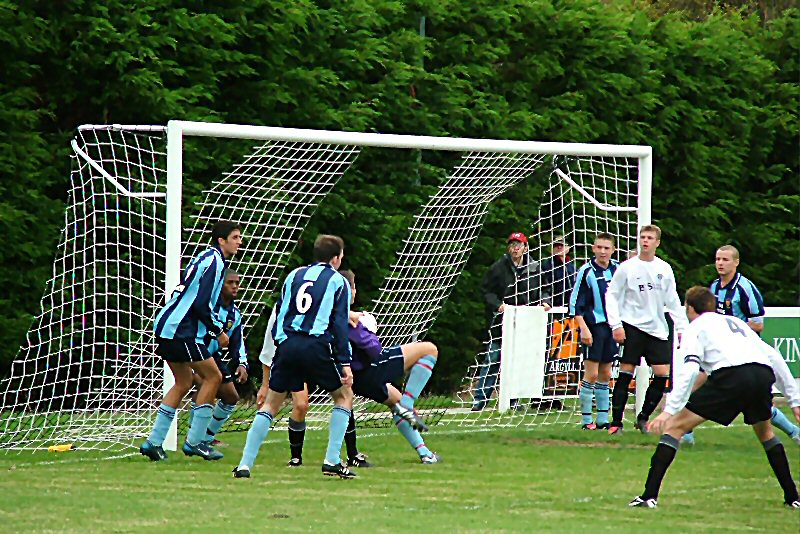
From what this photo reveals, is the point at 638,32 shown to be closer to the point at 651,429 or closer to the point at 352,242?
the point at 352,242

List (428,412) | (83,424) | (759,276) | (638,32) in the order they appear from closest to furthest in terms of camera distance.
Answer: (83,424) < (428,412) < (638,32) < (759,276)

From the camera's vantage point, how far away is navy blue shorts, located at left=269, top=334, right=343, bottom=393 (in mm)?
9992

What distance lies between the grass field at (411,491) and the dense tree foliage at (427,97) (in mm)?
3340

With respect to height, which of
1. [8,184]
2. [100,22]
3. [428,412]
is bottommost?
[428,412]

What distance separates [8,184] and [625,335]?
18.4 feet

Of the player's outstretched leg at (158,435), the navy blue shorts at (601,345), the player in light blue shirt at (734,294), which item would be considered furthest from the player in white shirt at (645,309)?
the player's outstretched leg at (158,435)

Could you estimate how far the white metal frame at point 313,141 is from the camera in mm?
11438

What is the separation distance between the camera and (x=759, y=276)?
19969 millimetres

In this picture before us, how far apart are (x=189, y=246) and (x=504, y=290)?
345 centimetres

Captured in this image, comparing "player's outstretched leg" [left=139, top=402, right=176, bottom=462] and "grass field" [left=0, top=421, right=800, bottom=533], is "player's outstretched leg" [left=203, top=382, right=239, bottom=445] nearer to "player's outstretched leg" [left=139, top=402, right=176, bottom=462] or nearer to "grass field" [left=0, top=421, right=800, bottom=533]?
"grass field" [left=0, top=421, right=800, bottom=533]

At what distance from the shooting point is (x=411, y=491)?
31.6ft

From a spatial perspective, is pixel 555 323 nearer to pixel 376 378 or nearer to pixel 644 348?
pixel 644 348

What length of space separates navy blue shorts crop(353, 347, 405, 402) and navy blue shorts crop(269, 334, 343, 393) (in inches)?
25.8

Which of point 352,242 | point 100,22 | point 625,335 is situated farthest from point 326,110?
point 625,335
